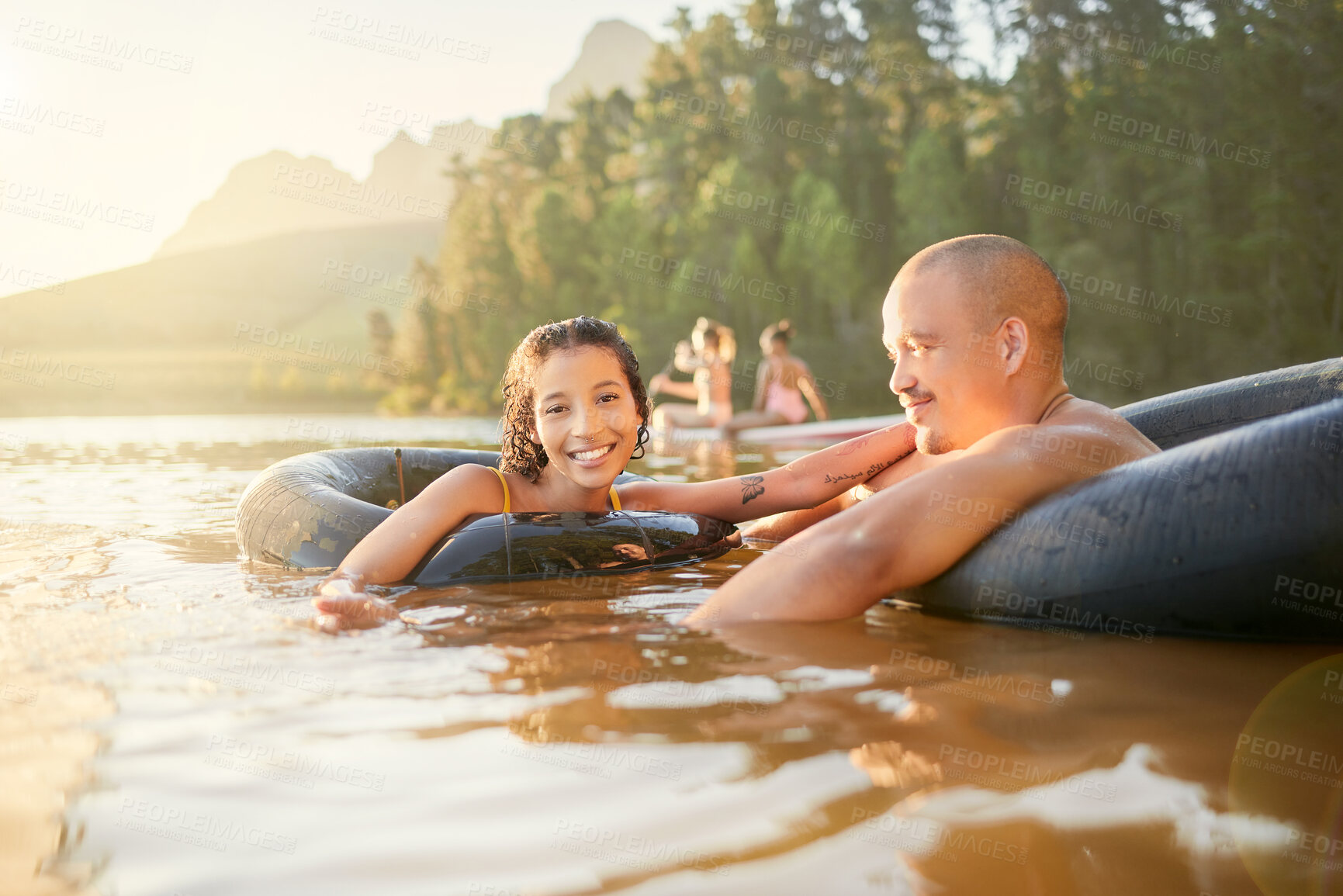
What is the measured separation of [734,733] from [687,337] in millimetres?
33274

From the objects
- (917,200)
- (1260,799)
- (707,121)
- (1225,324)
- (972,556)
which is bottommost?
(1260,799)

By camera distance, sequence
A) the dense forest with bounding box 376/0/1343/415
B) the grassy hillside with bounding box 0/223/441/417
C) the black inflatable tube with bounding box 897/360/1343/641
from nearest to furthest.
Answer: the black inflatable tube with bounding box 897/360/1343/641
the dense forest with bounding box 376/0/1343/415
the grassy hillside with bounding box 0/223/441/417

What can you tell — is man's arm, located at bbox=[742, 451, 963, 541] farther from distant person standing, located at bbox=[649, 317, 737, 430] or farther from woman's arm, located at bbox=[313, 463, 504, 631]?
distant person standing, located at bbox=[649, 317, 737, 430]

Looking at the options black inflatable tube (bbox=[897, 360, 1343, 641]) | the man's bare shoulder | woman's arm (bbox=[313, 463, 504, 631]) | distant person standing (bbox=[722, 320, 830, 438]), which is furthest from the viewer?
distant person standing (bbox=[722, 320, 830, 438])

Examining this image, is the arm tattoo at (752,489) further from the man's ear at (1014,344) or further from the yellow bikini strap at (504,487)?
the man's ear at (1014,344)

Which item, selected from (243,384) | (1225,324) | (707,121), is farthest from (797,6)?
(243,384)

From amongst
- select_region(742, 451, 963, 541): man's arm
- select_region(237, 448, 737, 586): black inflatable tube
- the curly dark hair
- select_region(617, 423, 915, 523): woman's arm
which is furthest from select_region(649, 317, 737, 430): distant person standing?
the curly dark hair

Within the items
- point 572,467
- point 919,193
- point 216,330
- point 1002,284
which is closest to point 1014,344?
point 1002,284

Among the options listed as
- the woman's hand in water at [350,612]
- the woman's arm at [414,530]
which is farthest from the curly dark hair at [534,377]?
the woman's hand in water at [350,612]

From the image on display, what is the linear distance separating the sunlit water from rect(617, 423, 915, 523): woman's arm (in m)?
1.09

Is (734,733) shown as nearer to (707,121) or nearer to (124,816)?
(124,816)

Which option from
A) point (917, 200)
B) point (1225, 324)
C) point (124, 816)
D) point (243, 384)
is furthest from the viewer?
point (243, 384)

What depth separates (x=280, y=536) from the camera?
382cm

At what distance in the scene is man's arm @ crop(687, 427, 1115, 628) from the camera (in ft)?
8.61
